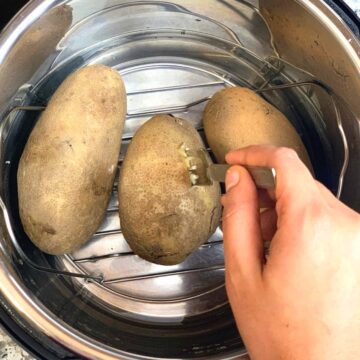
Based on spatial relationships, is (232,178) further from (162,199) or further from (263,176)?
(162,199)

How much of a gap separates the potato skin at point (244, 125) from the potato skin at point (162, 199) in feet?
0.17

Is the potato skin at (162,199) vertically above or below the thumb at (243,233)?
above

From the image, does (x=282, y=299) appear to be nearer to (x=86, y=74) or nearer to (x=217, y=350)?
(x=217, y=350)

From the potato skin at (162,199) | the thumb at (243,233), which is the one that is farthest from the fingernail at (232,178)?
the potato skin at (162,199)

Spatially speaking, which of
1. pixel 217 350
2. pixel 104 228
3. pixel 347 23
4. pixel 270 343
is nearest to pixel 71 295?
pixel 104 228

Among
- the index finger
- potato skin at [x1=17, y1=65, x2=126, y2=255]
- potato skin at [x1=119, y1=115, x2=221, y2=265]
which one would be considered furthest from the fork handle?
potato skin at [x1=17, y1=65, x2=126, y2=255]

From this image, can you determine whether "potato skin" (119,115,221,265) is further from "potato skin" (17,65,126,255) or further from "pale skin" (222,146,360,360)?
"pale skin" (222,146,360,360)

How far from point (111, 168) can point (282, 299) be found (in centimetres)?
38

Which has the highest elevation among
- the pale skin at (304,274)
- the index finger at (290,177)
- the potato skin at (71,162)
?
the potato skin at (71,162)

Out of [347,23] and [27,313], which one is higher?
[347,23]

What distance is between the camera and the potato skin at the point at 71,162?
710 millimetres

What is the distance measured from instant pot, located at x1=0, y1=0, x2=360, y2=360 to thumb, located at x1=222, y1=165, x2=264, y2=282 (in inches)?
8.2

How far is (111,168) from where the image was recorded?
763 mm

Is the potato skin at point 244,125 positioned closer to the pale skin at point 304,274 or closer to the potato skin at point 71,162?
the potato skin at point 71,162
